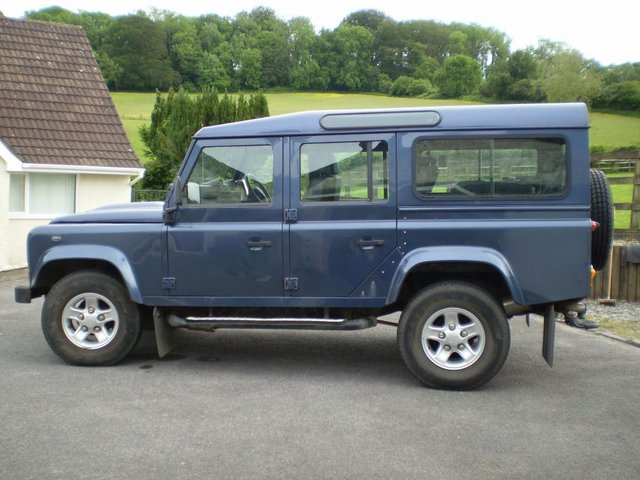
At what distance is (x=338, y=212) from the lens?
6328 mm

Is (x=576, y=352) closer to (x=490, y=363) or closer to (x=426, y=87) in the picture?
(x=490, y=363)

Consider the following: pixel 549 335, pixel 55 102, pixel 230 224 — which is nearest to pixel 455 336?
pixel 549 335

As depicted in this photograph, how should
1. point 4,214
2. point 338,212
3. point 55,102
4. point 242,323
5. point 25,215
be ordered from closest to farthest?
point 338,212 → point 242,323 → point 4,214 → point 25,215 → point 55,102

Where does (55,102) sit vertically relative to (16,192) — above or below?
above

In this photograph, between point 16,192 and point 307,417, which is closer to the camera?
point 307,417

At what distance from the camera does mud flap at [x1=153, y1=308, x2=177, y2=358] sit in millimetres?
6707

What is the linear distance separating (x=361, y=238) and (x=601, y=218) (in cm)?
213

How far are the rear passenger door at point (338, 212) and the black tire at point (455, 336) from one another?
53cm

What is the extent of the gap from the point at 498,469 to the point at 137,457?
7.49 ft

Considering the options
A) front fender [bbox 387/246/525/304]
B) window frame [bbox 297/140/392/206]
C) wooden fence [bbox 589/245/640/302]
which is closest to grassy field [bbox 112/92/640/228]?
wooden fence [bbox 589/245/640/302]

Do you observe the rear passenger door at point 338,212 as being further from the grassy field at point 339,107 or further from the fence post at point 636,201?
the grassy field at point 339,107

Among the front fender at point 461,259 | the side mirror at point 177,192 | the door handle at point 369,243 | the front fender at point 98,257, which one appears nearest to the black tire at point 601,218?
the front fender at point 461,259

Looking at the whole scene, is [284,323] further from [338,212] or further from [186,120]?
[186,120]

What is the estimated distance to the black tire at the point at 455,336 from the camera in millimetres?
6020
